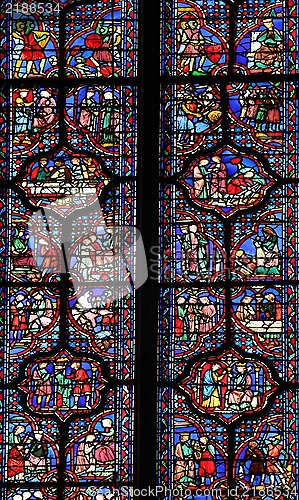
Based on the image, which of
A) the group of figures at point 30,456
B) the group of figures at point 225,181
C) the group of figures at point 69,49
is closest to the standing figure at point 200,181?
the group of figures at point 225,181

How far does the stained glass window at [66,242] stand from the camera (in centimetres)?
628

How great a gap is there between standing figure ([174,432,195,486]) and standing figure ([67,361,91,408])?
0.45m

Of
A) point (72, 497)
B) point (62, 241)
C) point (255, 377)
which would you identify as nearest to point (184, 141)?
point (62, 241)

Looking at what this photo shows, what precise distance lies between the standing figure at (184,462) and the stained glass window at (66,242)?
213 millimetres

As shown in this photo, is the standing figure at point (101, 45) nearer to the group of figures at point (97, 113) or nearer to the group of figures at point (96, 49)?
the group of figures at point (96, 49)

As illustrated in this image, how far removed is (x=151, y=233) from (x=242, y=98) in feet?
2.58

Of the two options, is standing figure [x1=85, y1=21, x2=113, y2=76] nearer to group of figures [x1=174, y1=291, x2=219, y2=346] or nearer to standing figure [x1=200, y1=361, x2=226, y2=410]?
group of figures [x1=174, y1=291, x2=219, y2=346]

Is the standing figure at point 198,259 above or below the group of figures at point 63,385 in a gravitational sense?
above

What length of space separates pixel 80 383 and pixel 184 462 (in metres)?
0.59

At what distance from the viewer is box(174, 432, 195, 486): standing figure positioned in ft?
20.3

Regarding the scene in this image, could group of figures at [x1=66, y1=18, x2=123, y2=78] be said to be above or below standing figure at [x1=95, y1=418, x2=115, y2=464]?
above

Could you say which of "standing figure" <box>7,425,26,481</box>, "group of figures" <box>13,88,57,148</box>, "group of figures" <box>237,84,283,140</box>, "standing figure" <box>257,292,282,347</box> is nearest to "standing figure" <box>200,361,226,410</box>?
"standing figure" <box>257,292,282,347</box>

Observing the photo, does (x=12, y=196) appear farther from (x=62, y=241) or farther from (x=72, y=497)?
(x=72, y=497)

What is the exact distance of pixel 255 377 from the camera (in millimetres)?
6262
